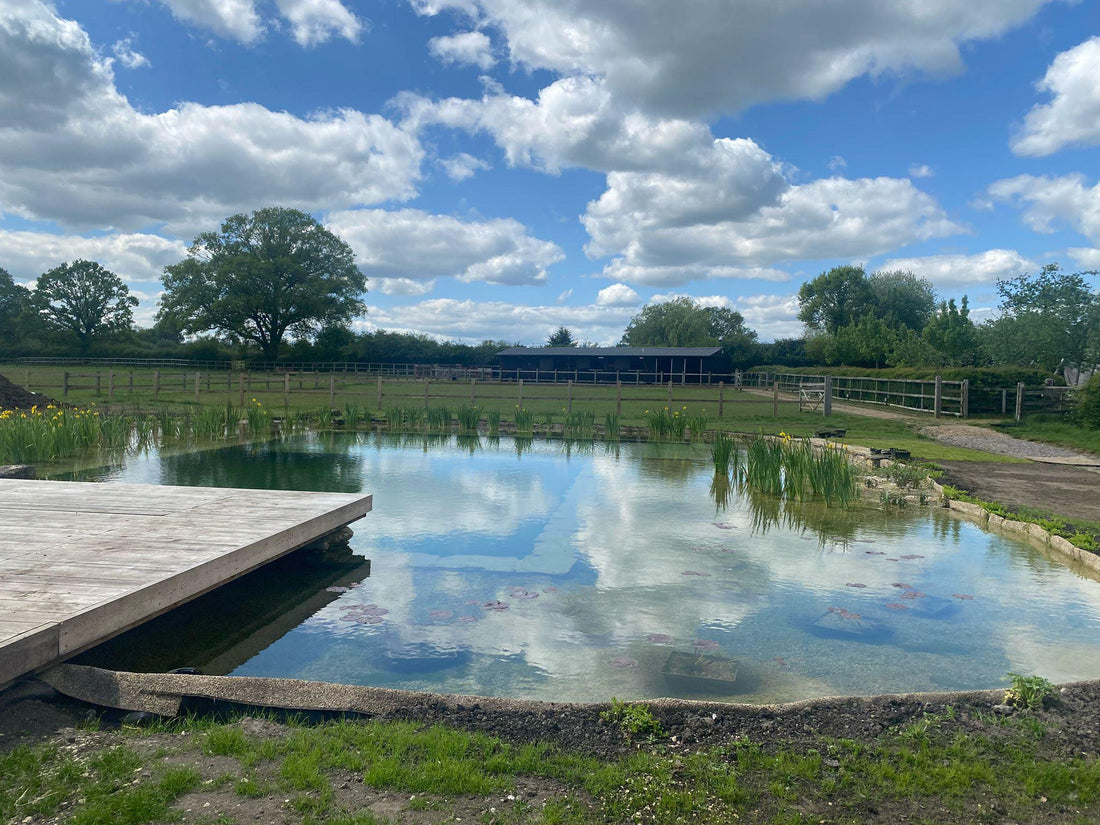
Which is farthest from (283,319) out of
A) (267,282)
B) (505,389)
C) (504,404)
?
(504,404)

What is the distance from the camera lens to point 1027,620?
19.0ft

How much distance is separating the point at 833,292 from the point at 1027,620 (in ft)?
262

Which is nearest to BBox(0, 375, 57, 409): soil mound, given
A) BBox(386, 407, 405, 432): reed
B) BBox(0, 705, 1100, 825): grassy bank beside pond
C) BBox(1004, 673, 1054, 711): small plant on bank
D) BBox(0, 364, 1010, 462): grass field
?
BBox(0, 364, 1010, 462): grass field

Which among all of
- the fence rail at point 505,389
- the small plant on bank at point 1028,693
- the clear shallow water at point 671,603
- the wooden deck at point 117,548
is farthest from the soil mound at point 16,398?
the small plant on bank at point 1028,693

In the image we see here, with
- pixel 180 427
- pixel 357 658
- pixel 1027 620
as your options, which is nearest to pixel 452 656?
pixel 357 658

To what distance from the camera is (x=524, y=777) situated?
3.12 m

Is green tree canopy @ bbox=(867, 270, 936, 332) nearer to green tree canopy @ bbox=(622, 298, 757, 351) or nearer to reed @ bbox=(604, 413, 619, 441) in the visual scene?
green tree canopy @ bbox=(622, 298, 757, 351)

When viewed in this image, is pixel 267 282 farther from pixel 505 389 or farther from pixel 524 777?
pixel 524 777

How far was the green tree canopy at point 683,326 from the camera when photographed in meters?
73.4

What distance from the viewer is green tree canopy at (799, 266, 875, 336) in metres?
78.2

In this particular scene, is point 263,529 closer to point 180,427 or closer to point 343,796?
point 343,796

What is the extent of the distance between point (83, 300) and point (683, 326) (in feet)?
175

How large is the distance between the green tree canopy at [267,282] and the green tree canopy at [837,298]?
4897 centimetres

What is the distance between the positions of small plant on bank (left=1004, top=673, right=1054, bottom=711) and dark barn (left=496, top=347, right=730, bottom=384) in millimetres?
43960
